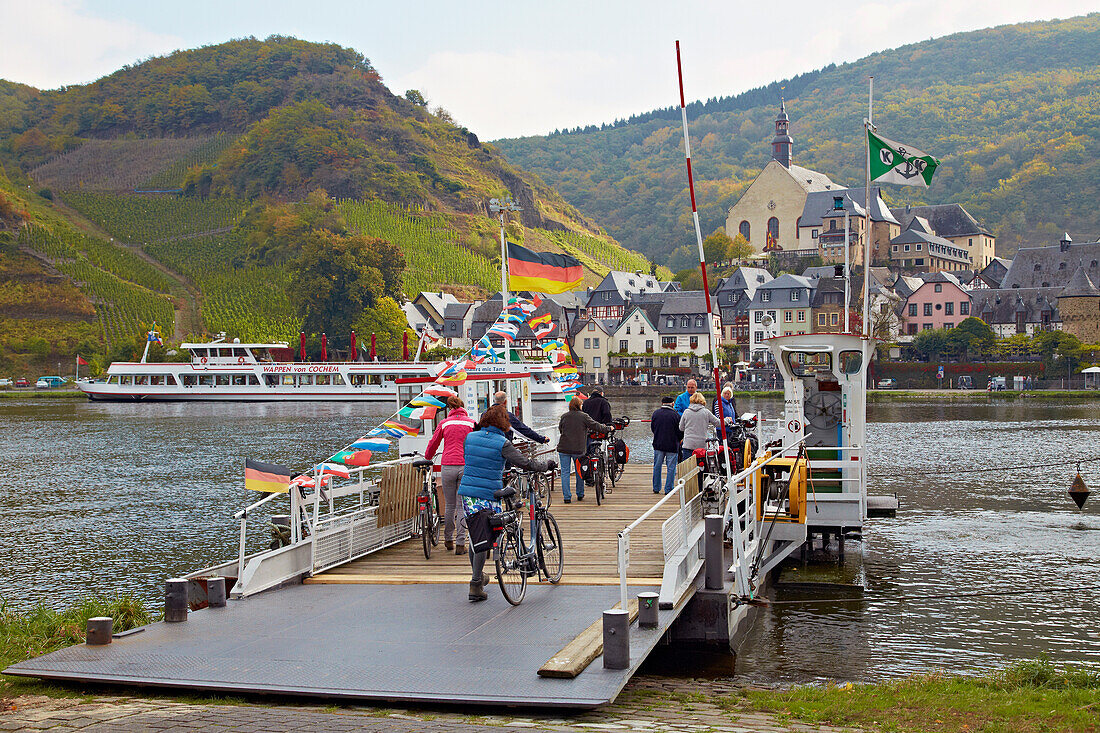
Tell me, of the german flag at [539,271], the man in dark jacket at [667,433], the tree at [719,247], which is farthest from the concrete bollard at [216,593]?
the tree at [719,247]

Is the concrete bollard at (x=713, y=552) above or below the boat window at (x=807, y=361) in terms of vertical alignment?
below

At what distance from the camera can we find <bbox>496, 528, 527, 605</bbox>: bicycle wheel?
34.6 feet

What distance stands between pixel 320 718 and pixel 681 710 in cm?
319

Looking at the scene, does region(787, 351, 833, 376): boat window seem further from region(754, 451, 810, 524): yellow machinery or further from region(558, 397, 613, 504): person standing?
region(558, 397, 613, 504): person standing

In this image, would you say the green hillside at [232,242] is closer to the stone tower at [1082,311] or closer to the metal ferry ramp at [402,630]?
the stone tower at [1082,311]

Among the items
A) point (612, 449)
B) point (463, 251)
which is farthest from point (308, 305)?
point (612, 449)

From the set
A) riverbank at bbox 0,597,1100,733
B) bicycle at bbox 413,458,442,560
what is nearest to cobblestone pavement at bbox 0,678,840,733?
riverbank at bbox 0,597,1100,733

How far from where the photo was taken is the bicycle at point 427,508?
1344cm

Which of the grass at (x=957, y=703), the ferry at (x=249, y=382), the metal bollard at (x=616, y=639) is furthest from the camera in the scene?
the ferry at (x=249, y=382)

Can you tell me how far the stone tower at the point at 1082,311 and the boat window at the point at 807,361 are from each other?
9416cm

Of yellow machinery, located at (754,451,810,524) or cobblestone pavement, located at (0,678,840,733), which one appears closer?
cobblestone pavement, located at (0,678,840,733)

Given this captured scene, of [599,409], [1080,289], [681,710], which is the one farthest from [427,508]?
[1080,289]

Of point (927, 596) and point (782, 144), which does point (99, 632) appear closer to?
point (927, 596)

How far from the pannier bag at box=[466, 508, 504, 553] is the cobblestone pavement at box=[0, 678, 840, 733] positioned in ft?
8.39
